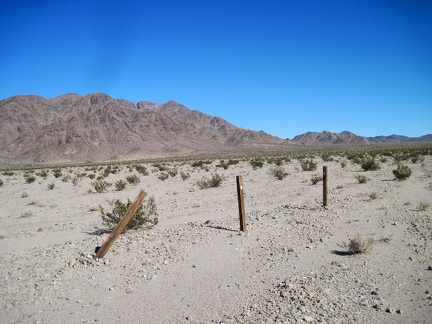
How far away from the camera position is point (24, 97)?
13025cm

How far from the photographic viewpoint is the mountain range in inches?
4023

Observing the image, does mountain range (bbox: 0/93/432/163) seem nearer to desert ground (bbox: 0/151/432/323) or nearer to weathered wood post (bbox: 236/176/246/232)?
desert ground (bbox: 0/151/432/323)

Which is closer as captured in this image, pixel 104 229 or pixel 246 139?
pixel 104 229

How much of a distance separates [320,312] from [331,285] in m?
0.96

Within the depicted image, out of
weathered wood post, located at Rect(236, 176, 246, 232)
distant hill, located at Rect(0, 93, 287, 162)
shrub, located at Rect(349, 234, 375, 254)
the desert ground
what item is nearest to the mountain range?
distant hill, located at Rect(0, 93, 287, 162)

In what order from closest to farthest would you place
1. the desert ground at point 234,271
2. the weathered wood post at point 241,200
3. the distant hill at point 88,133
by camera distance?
the desert ground at point 234,271 < the weathered wood post at point 241,200 < the distant hill at point 88,133

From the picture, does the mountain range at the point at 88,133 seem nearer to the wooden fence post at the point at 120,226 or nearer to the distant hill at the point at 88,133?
the distant hill at the point at 88,133

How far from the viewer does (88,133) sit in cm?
11225

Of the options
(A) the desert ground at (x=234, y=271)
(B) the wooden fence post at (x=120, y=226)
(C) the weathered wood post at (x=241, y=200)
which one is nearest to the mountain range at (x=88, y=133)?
(A) the desert ground at (x=234, y=271)

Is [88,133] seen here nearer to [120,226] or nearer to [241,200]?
[241,200]

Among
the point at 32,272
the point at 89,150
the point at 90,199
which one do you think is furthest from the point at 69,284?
the point at 89,150

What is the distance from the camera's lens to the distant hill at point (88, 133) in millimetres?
102312

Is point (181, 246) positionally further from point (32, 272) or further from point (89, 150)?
point (89, 150)

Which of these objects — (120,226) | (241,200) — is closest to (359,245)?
(241,200)
